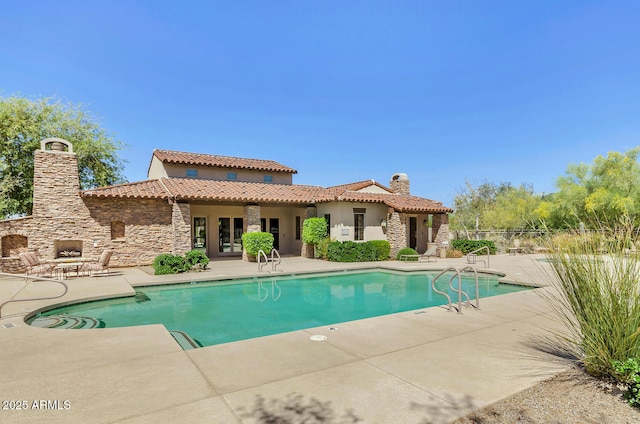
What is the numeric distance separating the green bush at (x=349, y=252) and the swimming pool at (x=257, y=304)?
3.75 meters

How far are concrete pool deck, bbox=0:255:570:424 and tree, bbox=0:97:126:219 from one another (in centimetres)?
1994

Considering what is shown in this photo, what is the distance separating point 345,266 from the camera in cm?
1669

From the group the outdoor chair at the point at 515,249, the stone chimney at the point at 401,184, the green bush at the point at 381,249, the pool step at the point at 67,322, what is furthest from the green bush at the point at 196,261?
the outdoor chair at the point at 515,249

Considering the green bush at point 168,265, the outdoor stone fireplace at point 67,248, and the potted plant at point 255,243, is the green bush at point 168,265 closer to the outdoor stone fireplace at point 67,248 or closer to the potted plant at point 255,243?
the potted plant at point 255,243

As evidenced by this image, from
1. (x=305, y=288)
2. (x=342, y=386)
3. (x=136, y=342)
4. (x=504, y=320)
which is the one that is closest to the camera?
(x=342, y=386)

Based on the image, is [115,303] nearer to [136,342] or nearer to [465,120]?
[136,342]

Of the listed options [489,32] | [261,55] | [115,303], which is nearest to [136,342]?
[115,303]

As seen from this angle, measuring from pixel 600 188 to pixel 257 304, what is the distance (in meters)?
31.6

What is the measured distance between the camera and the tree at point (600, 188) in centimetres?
2659

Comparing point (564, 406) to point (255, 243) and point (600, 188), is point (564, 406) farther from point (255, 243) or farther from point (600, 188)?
point (600, 188)

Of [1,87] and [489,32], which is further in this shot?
[1,87]

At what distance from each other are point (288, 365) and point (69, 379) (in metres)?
2.63

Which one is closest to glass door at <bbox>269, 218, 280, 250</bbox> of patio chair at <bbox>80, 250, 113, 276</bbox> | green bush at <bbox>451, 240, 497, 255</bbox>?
patio chair at <bbox>80, 250, 113, 276</bbox>

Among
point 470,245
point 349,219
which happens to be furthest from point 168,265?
point 470,245
